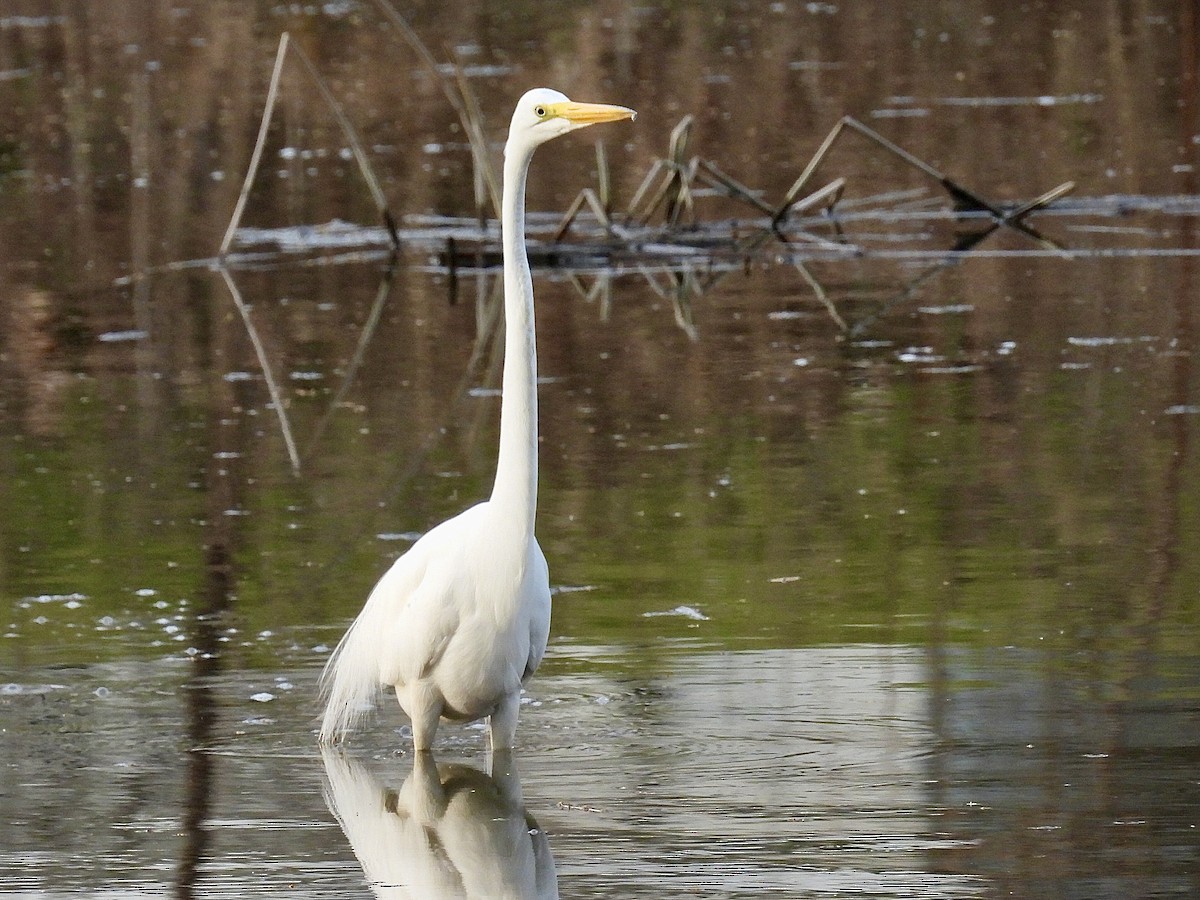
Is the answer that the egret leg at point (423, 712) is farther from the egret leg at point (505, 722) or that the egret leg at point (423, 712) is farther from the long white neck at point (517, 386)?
the long white neck at point (517, 386)

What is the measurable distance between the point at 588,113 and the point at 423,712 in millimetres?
1648

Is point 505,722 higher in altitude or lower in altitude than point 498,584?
lower

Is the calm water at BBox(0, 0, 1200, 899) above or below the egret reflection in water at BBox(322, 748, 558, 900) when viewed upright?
above

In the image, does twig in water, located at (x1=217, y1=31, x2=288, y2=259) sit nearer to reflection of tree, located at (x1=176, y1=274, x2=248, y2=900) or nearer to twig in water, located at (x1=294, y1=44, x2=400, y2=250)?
twig in water, located at (x1=294, y1=44, x2=400, y2=250)

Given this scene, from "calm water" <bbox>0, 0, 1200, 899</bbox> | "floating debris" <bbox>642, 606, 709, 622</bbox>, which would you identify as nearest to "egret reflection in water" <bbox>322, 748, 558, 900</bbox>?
"calm water" <bbox>0, 0, 1200, 899</bbox>

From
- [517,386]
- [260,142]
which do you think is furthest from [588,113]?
[260,142]

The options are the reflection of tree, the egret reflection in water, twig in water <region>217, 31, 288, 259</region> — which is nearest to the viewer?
the egret reflection in water

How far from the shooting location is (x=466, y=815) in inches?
215

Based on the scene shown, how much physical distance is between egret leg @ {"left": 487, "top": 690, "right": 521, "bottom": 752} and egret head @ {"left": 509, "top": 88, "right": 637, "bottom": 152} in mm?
1469

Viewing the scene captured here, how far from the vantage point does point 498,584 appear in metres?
5.62

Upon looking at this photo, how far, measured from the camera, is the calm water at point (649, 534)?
519cm

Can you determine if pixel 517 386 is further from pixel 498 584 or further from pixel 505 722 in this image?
pixel 505 722

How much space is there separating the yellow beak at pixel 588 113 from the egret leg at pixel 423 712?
1.55 metres

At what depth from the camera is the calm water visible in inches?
204
